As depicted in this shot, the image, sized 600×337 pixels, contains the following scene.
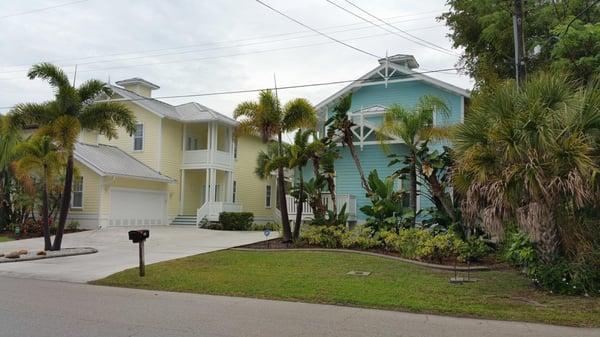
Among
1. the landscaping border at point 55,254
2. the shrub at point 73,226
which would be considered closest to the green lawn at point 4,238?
the shrub at point 73,226

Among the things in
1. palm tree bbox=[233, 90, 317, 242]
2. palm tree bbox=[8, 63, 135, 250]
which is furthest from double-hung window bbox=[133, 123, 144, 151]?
palm tree bbox=[233, 90, 317, 242]

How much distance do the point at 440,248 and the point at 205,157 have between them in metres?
19.3

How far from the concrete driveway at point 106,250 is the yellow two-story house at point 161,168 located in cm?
196

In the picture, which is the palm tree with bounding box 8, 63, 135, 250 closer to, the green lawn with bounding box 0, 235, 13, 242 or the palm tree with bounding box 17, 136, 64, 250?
the palm tree with bounding box 17, 136, 64, 250

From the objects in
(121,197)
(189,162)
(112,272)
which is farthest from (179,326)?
(189,162)

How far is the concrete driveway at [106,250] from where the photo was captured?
13408mm

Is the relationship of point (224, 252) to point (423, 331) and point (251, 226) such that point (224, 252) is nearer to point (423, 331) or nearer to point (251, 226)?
point (423, 331)

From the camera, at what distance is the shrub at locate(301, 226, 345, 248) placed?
1703 cm

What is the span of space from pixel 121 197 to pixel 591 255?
22293 millimetres

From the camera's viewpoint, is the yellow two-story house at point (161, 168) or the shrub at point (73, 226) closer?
the shrub at point (73, 226)

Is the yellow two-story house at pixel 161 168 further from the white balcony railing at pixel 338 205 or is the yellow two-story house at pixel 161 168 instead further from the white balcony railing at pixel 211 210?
the white balcony railing at pixel 338 205

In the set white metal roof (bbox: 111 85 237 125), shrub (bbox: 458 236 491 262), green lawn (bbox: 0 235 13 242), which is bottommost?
green lawn (bbox: 0 235 13 242)

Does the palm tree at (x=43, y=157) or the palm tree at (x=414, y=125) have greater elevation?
the palm tree at (x=414, y=125)

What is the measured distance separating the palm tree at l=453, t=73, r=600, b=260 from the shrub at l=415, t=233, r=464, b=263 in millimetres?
2910
